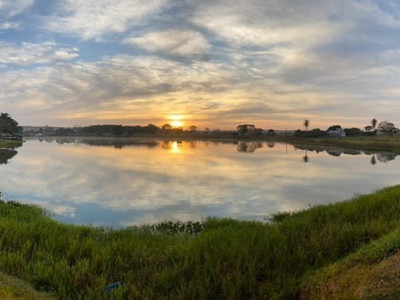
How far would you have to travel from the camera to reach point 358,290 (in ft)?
20.0

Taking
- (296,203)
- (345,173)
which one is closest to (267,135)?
(345,173)

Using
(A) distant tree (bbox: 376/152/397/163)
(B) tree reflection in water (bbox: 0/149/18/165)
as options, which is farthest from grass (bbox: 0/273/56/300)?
(A) distant tree (bbox: 376/152/397/163)

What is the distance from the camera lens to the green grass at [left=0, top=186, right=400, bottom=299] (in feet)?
24.9

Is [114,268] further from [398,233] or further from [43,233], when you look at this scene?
[398,233]

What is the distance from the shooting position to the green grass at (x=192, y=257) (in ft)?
24.9

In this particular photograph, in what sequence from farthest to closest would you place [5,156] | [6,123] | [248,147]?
[6,123] → [248,147] → [5,156]

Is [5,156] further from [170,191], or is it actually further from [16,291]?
[16,291]

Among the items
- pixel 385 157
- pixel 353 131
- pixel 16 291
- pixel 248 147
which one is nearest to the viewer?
pixel 16 291

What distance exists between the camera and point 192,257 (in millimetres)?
8914

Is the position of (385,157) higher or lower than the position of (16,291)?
lower

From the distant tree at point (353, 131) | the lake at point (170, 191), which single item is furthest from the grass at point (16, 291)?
the distant tree at point (353, 131)

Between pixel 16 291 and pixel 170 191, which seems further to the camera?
pixel 170 191

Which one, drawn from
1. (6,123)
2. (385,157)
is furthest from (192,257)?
(6,123)

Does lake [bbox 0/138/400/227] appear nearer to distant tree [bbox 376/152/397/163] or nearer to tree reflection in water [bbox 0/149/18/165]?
tree reflection in water [bbox 0/149/18/165]
